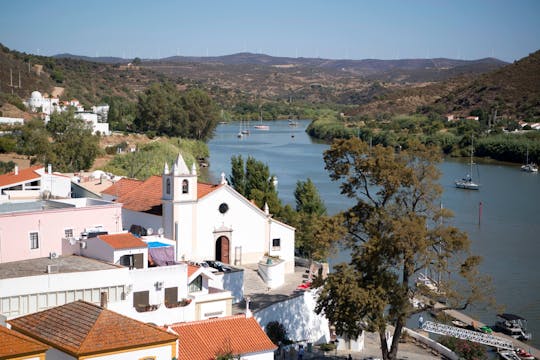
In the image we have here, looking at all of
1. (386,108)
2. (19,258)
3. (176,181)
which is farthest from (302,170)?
(386,108)

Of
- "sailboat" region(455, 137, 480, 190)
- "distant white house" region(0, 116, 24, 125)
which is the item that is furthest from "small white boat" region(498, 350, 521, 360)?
"distant white house" region(0, 116, 24, 125)

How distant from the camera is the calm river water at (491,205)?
27.0 meters

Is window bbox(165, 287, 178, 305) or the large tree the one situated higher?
the large tree

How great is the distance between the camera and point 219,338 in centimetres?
1429

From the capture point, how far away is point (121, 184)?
2583cm

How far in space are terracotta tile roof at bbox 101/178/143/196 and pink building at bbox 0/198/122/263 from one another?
12.7 ft

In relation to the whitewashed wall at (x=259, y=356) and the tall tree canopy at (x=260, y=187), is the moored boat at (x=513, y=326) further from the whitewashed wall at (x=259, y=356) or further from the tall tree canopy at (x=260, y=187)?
the whitewashed wall at (x=259, y=356)

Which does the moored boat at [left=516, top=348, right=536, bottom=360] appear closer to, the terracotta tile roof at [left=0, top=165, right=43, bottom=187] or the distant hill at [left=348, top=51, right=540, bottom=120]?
the terracotta tile roof at [left=0, top=165, right=43, bottom=187]

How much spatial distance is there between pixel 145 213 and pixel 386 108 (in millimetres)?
101156

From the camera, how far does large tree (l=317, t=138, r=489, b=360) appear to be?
15.8 m

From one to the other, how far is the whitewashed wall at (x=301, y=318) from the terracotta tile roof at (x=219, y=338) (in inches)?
142

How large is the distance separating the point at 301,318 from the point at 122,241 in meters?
4.71

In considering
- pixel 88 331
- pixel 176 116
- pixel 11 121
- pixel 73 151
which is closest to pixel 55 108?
pixel 11 121

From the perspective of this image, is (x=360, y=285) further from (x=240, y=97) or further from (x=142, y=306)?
(x=240, y=97)
